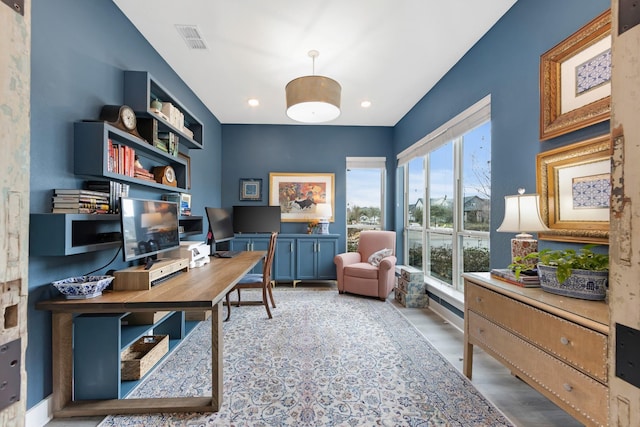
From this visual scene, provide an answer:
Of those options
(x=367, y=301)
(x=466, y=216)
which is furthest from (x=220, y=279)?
(x=466, y=216)

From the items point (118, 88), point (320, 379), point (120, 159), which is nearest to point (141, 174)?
point (120, 159)

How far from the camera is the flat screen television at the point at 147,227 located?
1.86 meters

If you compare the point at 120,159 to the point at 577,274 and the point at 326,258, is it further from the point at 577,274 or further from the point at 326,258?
the point at 326,258

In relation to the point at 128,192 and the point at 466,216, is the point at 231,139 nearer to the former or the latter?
the point at 128,192

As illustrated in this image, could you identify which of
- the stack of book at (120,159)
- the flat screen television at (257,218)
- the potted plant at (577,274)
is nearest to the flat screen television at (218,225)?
the flat screen television at (257,218)

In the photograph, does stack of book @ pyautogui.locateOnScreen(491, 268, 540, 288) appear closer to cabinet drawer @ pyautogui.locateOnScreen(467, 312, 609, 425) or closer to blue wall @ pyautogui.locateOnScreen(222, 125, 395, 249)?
cabinet drawer @ pyautogui.locateOnScreen(467, 312, 609, 425)

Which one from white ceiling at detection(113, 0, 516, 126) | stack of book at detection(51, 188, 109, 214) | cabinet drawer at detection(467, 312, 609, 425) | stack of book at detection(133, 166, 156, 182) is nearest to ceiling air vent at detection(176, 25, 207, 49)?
white ceiling at detection(113, 0, 516, 126)

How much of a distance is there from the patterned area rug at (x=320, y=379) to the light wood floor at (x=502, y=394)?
9 centimetres

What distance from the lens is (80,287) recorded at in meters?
1.63

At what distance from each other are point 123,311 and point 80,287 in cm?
29

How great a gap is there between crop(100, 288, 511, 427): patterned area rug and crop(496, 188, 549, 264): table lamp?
99cm

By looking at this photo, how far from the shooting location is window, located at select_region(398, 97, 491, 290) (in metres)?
2.87

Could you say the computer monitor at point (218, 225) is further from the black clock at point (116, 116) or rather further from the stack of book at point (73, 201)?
the stack of book at point (73, 201)

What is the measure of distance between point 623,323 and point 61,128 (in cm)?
250
